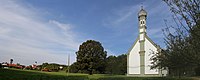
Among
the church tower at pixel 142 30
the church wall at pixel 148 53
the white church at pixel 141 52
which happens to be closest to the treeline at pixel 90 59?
the white church at pixel 141 52

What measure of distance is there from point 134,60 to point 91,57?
10.0m

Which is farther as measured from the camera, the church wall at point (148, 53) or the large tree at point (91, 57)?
the large tree at point (91, 57)

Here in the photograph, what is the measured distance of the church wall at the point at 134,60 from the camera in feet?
190

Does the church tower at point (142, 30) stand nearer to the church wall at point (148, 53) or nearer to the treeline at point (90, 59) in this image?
the church wall at point (148, 53)

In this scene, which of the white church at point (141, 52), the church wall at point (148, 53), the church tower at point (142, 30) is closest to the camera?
the church wall at point (148, 53)

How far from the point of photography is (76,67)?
5909 centimetres

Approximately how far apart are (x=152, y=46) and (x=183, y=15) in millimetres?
47909

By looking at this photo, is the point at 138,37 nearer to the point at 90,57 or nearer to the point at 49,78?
the point at 90,57

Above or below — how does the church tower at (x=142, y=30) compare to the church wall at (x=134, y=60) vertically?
above

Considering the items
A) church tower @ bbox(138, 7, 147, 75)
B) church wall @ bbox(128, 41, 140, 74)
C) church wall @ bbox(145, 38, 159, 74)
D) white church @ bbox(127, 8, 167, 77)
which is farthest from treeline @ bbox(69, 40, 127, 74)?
church wall @ bbox(145, 38, 159, 74)

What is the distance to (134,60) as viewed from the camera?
194 ft

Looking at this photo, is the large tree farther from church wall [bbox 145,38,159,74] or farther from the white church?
church wall [bbox 145,38,159,74]

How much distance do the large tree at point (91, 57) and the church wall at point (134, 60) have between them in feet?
20.7

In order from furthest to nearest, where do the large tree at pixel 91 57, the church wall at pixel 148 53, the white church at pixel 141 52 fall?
the large tree at pixel 91 57
the white church at pixel 141 52
the church wall at pixel 148 53
